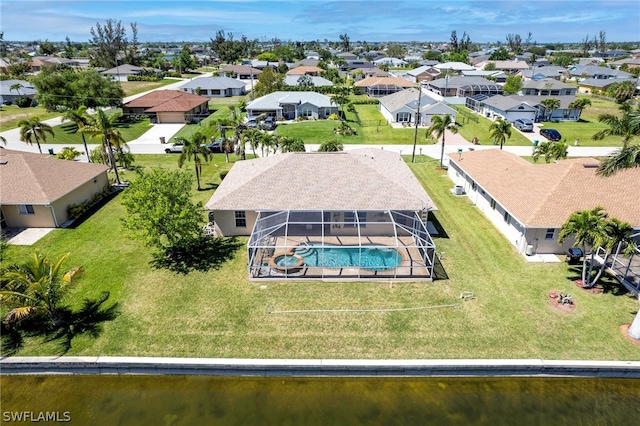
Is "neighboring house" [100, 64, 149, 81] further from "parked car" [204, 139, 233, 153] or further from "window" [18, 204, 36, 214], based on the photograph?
"window" [18, 204, 36, 214]

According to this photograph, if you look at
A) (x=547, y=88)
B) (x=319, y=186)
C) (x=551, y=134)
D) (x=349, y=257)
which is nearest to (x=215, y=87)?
(x=551, y=134)

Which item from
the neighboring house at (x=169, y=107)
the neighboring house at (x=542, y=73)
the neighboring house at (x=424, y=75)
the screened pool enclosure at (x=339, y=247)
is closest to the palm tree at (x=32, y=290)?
the screened pool enclosure at (x=339, y=247)

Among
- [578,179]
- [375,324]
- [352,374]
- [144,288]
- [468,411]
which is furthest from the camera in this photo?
[578,179]

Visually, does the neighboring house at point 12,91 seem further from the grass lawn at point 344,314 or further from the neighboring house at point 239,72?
the grass lawn at point 344,314

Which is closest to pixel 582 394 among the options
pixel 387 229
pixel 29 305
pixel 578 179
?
pixel 387 229

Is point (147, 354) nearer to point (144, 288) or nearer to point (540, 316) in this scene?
point (144, 288)

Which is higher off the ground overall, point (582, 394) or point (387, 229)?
point (387, 229)

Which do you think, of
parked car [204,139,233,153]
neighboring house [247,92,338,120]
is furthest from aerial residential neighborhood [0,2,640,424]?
neighboring house [247,92,338,120]

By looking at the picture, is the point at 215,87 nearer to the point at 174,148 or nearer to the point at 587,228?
the point at 174,148
